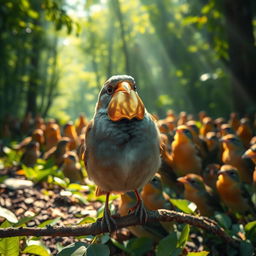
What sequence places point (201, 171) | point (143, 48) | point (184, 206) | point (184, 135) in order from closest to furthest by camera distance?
1. point (184, 206)
2. point (201, 171)
3. point (184, 135)
4. point (143, 48)

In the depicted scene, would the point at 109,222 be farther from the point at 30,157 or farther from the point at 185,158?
the point at 30,157

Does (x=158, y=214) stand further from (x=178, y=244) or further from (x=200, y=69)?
(x=200, y=69)

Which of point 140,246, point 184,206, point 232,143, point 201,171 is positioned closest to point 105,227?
point 140,246

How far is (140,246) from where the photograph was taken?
320cm

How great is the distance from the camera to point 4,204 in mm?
3914

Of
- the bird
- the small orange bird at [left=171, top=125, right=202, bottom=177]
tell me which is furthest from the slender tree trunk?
the bird

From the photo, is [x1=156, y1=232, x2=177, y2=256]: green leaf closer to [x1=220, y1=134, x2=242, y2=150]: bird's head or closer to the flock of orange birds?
the flock of orange birds

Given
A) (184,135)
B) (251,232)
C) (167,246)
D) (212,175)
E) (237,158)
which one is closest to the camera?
(167,246)

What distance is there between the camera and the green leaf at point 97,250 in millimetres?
2326

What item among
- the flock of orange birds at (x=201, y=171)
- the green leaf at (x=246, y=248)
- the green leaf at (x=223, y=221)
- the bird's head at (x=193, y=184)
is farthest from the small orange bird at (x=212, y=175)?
the green leaf at (x=246, y=248)

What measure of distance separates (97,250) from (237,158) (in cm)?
312

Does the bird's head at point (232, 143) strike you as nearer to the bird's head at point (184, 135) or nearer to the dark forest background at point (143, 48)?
the bird's head at point (184, 135)

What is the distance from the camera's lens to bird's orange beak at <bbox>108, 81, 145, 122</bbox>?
2031mm

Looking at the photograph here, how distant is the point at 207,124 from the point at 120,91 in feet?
18.5
